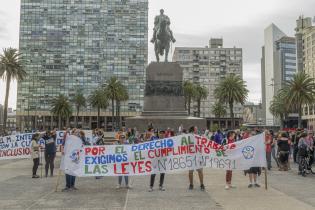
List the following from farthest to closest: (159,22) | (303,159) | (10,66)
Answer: (10,66) → (159,22) → (303,159)

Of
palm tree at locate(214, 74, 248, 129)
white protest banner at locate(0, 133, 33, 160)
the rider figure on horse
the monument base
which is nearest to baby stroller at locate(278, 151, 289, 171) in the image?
white protest banner at locate(0, 133, 33, 160)

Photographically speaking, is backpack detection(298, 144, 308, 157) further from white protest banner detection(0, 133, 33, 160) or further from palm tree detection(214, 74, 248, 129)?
palm tree detection(214, 74, 248, 129)

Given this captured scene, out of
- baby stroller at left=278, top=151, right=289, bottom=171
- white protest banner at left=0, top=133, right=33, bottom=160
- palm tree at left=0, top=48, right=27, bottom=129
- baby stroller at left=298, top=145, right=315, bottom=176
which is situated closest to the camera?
baby stroller at left=298, top=145, right=315, bottom=176

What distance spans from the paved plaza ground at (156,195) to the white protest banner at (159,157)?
65 centimetres

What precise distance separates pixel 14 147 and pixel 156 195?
9119mm

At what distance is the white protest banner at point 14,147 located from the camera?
56.9 feet

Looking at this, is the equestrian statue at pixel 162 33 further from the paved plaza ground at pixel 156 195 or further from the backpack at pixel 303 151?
the paved plaza ground at pixel 156 195

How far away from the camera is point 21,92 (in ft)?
448

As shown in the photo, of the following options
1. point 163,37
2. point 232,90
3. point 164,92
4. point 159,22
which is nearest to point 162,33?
point 163,37

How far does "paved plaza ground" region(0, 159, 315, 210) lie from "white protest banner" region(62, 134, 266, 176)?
65cm

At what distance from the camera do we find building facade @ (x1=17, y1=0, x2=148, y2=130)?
445ft

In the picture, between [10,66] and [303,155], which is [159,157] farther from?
[10,66]

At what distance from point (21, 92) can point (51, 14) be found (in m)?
29.4

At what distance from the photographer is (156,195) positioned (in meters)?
10.8
